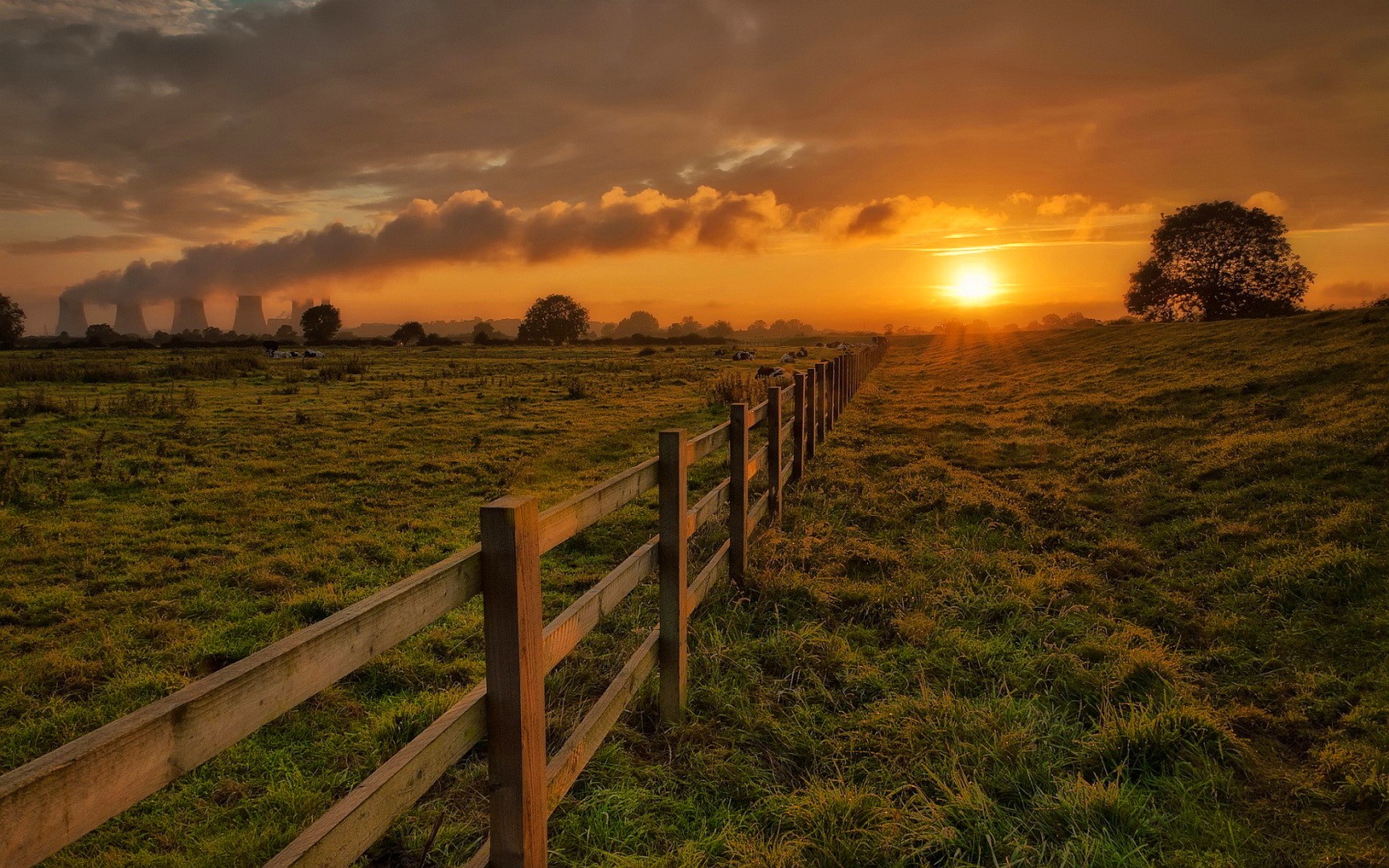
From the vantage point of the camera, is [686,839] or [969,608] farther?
[969,608]

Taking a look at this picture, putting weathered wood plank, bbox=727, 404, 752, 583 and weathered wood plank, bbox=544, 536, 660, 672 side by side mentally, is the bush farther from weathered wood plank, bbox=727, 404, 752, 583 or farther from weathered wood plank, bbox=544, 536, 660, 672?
weathered wood plank, bbox=544, 536, 660, 672

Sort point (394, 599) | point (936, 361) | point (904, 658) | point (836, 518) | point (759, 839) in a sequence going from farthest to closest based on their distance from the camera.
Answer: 1. point (936, 361)
2. point (836, 518)
3. point (904, 658)
4. point (759, 839)
5. point (394, 599)

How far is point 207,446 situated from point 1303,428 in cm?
1928

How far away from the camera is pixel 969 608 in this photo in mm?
5914

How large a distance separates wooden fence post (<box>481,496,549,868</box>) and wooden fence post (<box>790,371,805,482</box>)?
7.81 m

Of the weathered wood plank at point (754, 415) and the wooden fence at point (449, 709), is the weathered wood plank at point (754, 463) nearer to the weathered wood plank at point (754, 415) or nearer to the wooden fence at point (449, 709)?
the weathered wood plank at point (754, 415)

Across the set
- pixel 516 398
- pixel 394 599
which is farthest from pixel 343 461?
pixel 394 599

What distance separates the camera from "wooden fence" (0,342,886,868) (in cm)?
123

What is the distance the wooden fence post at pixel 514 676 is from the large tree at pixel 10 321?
103079 millimetres

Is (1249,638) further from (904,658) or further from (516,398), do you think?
(516,398)

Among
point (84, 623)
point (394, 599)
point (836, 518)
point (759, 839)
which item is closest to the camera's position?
point (394, 599)

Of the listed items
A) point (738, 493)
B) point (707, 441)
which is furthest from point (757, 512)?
point (707, 441)

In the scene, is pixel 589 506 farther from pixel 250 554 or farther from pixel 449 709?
pixel 250 554

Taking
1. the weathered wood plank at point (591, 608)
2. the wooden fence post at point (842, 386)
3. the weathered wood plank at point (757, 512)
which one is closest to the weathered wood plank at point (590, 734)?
the weathered wood plank at point (591, 608)
